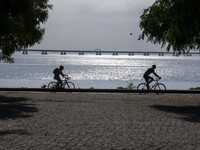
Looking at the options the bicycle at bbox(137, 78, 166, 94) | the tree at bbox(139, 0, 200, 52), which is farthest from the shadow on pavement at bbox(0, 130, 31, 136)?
the bicycle at bbox(137, 78, 166, 94)

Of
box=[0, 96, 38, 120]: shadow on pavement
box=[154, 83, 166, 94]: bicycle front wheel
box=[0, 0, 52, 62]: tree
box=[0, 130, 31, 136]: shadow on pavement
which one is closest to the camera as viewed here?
box=[0, 130, 31, 136]: shadow on pavement

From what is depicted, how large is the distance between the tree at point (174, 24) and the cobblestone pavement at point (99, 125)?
281 cm

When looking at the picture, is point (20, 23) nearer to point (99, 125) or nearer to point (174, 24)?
point (174, 24)

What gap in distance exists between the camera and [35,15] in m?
24.6

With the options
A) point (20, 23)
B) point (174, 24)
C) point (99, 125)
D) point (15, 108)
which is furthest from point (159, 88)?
point (99, 125)

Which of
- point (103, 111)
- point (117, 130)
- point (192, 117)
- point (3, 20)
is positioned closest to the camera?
point (117, 130)

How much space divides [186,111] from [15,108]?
6265 mm

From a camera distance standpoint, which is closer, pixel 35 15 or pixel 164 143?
pixel 164 143

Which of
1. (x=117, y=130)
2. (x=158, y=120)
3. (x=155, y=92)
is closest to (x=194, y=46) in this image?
(x=155, y=92)

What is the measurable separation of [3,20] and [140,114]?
7962mm

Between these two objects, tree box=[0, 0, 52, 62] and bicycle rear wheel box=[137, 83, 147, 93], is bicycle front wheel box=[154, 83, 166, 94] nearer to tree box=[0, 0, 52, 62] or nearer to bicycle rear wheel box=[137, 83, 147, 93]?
bicycle rear wheel box=[137, 83, 147, 93]

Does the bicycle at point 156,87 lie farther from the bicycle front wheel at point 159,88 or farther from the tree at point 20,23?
the tree at point 20,23

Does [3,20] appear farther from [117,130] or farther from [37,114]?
[117,130]

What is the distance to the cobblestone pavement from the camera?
1053cm
